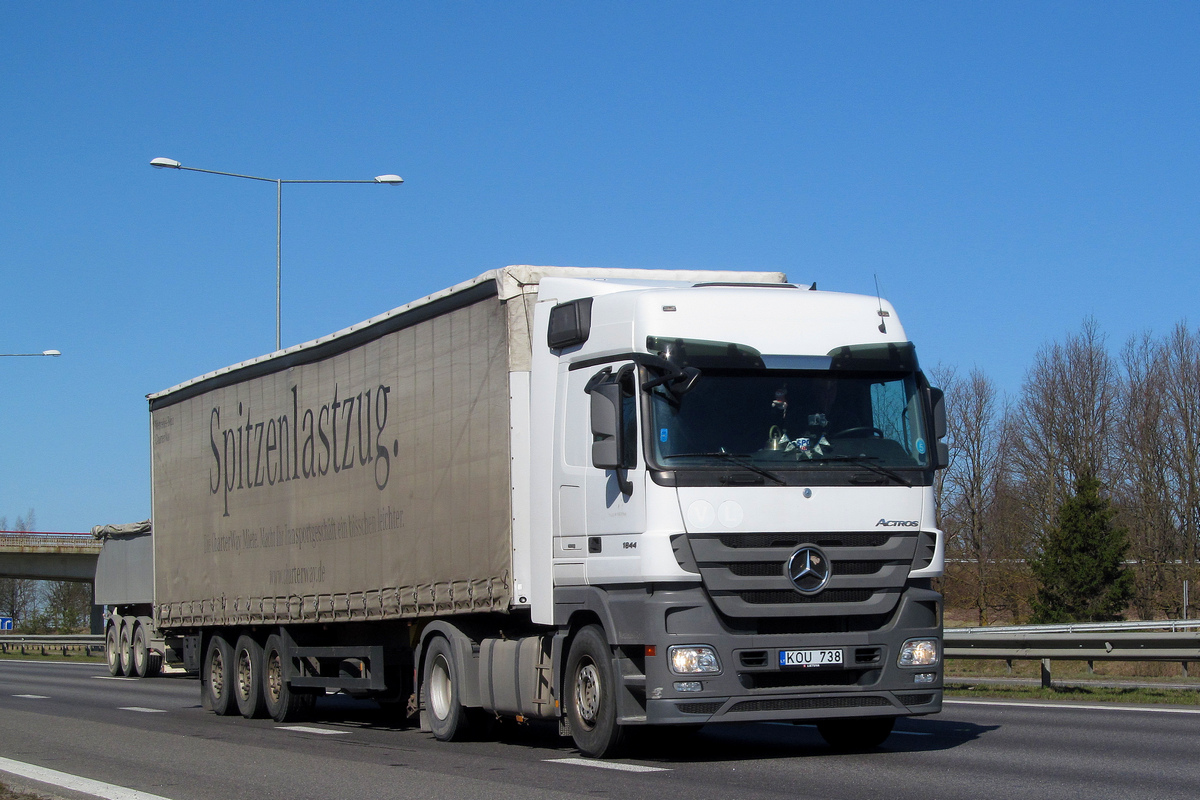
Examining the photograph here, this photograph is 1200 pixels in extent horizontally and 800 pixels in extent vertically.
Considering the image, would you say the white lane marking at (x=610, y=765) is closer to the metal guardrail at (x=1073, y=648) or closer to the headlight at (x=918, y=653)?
the headlight at (x=918, y=653)

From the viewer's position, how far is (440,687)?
518 inches

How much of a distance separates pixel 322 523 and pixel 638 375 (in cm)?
634

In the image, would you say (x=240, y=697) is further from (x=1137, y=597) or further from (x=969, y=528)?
(x=969, y=528)

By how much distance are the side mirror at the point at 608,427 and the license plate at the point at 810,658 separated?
176 cm

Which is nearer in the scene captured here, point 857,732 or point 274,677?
point 857,732

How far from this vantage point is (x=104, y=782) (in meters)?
10.3

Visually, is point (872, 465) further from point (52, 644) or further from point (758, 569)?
A: point (52, 644)

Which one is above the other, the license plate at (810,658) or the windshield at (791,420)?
the windshield at (791,420)

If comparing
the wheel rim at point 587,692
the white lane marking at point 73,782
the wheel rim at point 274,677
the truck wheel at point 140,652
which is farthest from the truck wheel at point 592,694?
the truck wheel at point 140,652

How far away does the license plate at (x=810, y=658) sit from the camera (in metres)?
9.98

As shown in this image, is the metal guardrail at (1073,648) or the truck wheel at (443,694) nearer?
the truck wheel at (443,694)

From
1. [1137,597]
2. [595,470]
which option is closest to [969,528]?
[1137,597]

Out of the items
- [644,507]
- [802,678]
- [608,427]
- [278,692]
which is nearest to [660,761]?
[802,678]

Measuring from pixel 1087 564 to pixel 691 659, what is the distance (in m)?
46.8
